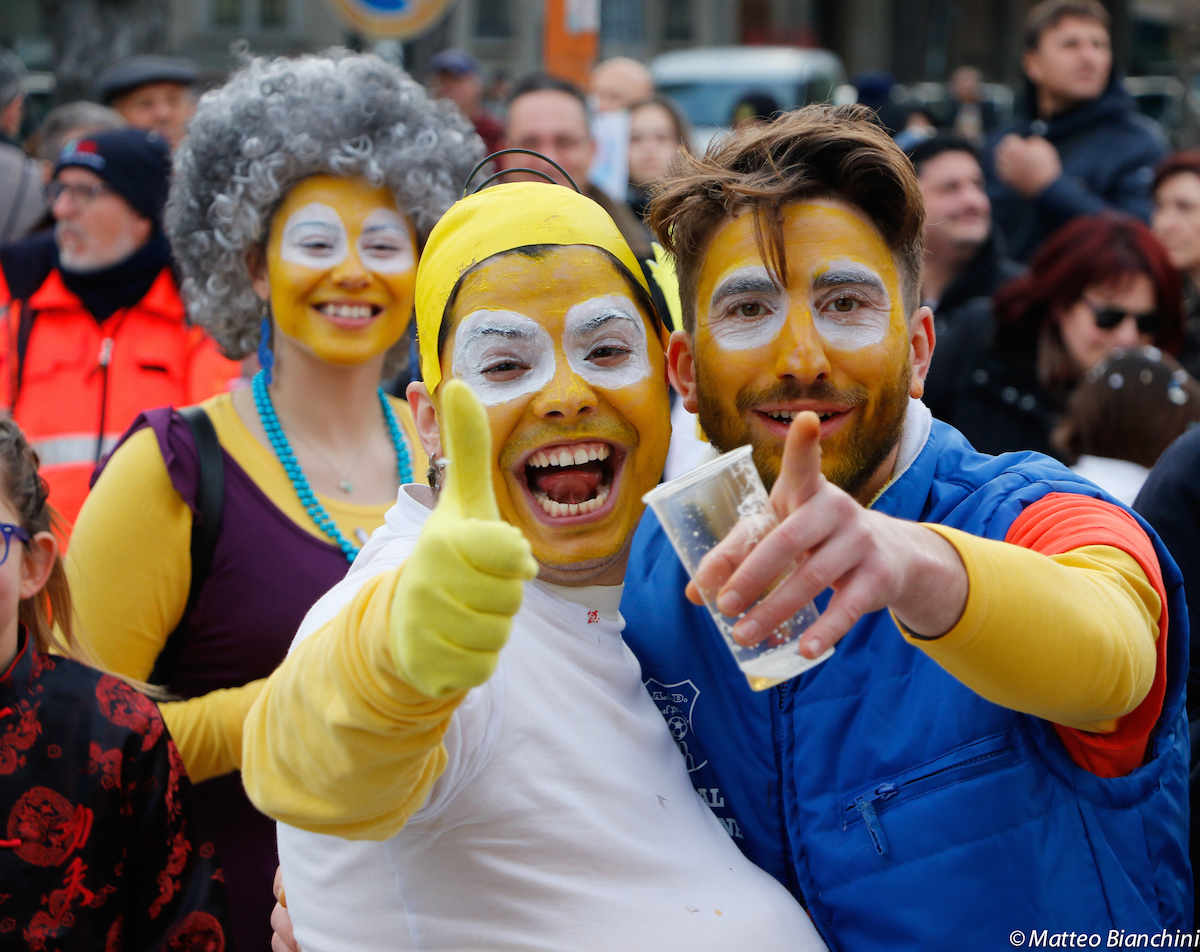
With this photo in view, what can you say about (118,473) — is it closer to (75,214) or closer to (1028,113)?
(75,214)

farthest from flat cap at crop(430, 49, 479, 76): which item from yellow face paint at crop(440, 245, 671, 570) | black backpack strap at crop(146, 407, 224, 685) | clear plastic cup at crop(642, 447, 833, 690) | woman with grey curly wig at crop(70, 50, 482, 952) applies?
clear plastic cup at crop(642, 447, 833, 690)

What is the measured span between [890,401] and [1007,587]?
Result: 0.49m

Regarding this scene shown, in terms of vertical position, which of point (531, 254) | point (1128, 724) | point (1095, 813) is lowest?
point (1095, 813)

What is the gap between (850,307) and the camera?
6.46ft

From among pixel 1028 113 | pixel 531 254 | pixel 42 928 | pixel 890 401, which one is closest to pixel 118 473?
pixel 42 928

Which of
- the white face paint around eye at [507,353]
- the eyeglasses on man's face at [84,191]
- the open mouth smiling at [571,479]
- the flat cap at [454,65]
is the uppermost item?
the flat cap at [454,65]

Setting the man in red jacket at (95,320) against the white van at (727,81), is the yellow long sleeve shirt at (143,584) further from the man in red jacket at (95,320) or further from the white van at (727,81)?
the white van at (727,81)

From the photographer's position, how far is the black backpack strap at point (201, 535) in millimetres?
2652

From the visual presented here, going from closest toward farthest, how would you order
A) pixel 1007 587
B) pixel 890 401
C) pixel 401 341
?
pixel 1007 587, pixel 890 401, pixel 401 341

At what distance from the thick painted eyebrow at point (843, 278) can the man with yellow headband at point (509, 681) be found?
283 mm

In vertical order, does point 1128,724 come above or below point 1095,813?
above

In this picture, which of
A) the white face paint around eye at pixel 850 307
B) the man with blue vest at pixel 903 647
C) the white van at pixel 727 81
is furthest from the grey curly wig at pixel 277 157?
the white van at pixel 727 81

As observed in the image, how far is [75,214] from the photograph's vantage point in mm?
4086

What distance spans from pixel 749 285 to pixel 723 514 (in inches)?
21.2
